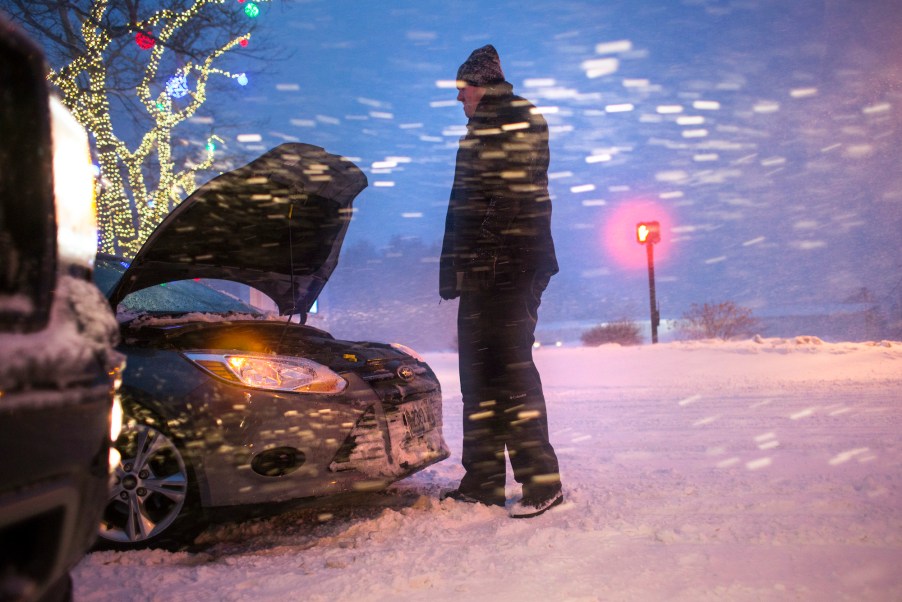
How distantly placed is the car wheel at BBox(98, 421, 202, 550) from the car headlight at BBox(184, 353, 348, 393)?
347mm

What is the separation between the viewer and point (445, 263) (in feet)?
10.2

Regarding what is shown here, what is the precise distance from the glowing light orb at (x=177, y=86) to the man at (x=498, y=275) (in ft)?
43.7

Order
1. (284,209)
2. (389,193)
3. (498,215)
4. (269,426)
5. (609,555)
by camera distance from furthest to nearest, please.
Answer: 1. (389,193)
2. (284,209)
3. (498,215)
4. (269,426)
5. (609,555)

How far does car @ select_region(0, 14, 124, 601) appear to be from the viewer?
91 cm

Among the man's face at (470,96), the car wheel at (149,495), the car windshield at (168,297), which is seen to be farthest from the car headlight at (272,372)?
the man's face at (470,96)

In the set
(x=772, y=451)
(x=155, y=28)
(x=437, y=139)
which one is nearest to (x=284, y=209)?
(x=772, y=451)

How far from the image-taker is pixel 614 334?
2077 centimetres

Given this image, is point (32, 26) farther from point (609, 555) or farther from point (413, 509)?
point (609, 555)

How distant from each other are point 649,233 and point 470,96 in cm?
1300

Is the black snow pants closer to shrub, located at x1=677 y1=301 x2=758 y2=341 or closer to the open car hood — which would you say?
the open car hood

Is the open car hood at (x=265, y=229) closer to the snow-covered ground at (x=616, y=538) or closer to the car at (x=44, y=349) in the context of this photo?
the snow-covered ground at (x=616, y=538)

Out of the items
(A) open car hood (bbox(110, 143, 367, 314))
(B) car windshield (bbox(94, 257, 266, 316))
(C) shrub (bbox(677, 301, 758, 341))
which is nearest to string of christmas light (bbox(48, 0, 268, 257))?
(B) car windshield (bbox(94, 257, 266, 316))

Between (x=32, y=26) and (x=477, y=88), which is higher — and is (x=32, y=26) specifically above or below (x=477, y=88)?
above

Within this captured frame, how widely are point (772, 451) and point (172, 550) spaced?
377 cm
